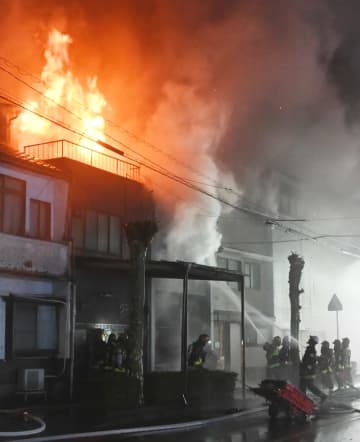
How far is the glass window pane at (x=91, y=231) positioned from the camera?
2039cm

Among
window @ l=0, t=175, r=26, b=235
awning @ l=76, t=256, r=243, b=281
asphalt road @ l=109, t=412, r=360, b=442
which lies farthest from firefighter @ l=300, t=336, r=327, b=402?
window @ l=0, t=175, r=26, b=235

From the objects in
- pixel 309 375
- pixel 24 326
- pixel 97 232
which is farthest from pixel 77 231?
pixel 309 375

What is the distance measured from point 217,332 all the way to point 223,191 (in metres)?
5.57

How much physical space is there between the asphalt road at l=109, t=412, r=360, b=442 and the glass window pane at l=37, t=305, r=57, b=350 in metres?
5.98

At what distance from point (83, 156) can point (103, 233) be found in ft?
10.2

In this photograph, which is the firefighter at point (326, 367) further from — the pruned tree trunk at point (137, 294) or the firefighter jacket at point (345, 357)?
the pruned tree trunk at point (137, 294)

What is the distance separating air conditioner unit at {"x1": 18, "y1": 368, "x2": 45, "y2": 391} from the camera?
16.5 meters

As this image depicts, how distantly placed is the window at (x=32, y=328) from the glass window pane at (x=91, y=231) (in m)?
2.66

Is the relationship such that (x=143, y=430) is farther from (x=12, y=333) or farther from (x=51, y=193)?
(x=51, y=193)

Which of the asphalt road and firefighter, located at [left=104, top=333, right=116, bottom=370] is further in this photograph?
firefighter, located at [left=104, top=333, right=116, bottom=370]

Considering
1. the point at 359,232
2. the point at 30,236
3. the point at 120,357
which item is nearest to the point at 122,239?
the point at 30,236

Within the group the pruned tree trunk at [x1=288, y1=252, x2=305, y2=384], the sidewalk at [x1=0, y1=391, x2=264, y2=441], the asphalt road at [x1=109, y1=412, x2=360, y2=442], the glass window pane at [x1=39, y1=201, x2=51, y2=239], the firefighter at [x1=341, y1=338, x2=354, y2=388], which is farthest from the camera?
the firefighter at [x1=341, y1=338, x2=354, y2=388]

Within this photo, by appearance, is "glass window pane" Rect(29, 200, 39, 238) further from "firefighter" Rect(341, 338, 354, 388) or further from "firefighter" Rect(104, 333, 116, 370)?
"firefighter" Rect(341, 338, 354, 388)

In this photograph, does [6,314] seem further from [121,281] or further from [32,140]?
[32,140]
